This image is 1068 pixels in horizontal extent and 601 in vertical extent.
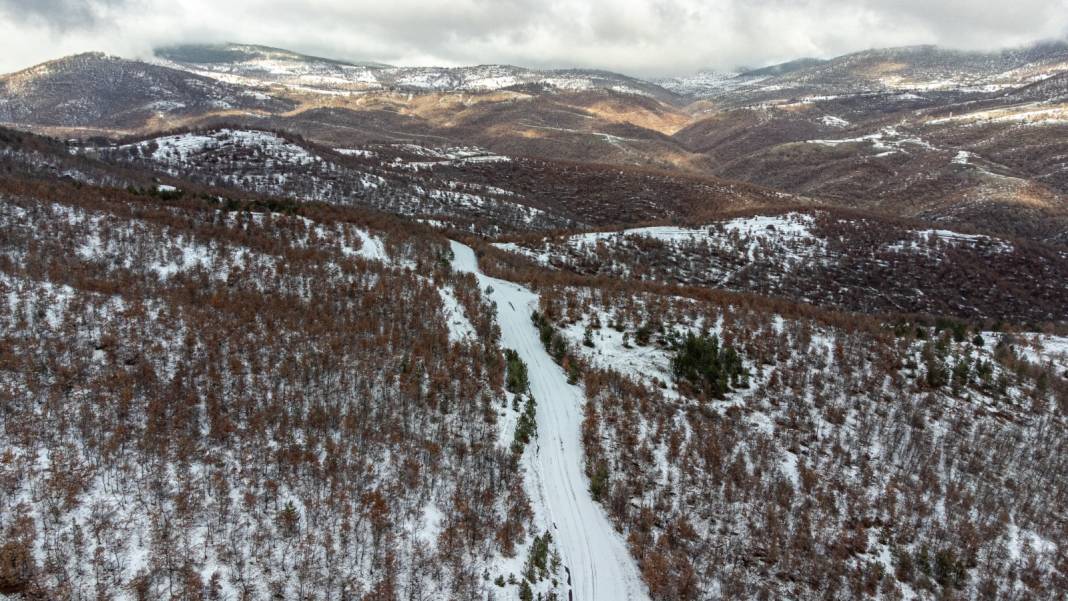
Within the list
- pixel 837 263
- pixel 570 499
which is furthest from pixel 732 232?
pixel 570 499

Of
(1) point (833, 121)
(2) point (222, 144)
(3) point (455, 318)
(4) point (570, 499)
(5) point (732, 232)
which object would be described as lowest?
(4) point (570, 499)

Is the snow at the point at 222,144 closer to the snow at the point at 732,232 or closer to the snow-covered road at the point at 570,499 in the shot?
the snow at the point at 732,232

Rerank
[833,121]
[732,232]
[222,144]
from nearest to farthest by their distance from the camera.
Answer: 1. [732,232]
2. [222,144]
3. [833,121]

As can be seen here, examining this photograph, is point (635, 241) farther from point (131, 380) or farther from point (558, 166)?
point (558, 166)

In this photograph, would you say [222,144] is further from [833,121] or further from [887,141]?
[833,121]

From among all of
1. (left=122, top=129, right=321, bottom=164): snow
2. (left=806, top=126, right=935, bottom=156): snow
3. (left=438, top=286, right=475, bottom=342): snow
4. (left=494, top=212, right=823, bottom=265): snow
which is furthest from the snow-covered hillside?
(left=806, top=126, right=935, bottom=156): snow

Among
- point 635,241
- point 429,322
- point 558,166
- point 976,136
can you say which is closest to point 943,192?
point 976,136

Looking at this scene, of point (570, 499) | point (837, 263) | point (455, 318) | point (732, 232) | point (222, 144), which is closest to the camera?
point (570, 499)

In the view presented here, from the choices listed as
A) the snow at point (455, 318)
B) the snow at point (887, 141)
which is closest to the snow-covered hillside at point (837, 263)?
the snow at point (455, 318)

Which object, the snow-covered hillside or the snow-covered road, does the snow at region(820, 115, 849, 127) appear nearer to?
the snow-covered hillside

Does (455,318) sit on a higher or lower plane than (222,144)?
lower
